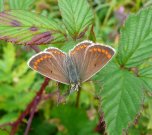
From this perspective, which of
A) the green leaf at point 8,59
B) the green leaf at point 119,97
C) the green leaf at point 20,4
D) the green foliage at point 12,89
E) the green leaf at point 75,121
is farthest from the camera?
the green leaf at point 8,59

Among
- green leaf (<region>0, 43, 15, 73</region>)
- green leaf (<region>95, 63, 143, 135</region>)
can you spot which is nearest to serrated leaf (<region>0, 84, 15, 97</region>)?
green leaf (<region>0, 43, 15, 73</region>)

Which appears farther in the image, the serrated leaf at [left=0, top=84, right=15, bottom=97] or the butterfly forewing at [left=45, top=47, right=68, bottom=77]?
the serrated leaf at [left=0, top=84, right=15, bottom=97]

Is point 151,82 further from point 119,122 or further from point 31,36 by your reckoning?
point 31,36

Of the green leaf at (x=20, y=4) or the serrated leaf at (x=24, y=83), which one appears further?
the serrated leaf at (x=24, y=83)

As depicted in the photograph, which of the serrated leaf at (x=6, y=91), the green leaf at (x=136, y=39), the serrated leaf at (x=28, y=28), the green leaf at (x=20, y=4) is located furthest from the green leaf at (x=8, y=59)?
the green leaf at (x=136, y=39)

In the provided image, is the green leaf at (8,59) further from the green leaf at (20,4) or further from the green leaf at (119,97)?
the green leaf at (119,97)

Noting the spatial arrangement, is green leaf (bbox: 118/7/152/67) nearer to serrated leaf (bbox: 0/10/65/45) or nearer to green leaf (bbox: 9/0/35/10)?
serrated leaf (bbox: 0/10/65/45)
